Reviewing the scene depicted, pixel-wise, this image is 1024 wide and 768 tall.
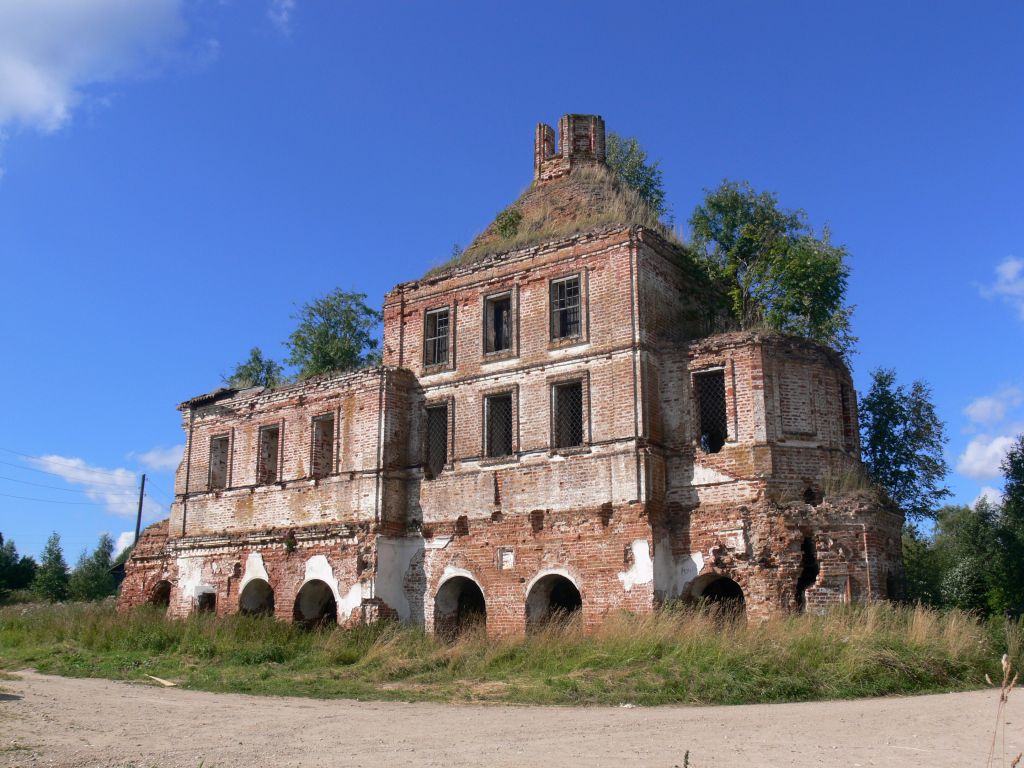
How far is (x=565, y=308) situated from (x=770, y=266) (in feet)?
17.8

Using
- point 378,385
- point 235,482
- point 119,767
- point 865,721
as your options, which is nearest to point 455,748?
point 119,767

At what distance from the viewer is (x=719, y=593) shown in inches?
778

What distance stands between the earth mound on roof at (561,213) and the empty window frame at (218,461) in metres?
7.74

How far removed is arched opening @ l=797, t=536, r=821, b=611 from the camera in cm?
1753

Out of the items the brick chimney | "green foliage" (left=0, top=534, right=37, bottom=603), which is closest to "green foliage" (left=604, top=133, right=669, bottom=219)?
the brick chimney

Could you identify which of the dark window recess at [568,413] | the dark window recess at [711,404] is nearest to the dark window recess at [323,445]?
the dark window recess at [568,413]

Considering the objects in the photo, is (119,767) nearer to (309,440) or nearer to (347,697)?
(347,697)

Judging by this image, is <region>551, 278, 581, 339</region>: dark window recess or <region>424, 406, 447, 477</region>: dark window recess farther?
<region>424, 406, 447, 477</region>: dark window recess

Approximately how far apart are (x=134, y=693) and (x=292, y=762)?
7.74 m

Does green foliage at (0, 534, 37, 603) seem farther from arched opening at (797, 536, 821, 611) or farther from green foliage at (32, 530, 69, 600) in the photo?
arched opening at (797, 536, 821, 611)

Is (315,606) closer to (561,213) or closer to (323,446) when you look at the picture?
(323,446)

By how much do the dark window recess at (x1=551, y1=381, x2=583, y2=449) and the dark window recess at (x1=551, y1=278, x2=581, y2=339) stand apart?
1226 mm

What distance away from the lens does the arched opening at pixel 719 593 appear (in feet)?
60.4

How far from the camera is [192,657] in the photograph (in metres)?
19.8
